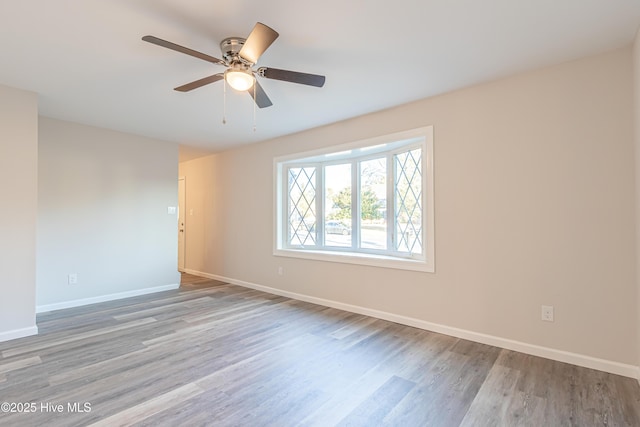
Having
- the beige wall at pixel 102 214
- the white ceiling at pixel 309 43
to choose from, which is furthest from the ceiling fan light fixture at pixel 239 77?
the beige wall at pixel 102 214

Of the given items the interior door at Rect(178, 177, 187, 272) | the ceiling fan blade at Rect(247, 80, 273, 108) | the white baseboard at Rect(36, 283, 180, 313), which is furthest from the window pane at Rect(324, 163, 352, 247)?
the interior door at Rect(178, 177, 187, 272)

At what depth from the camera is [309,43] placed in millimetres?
2203

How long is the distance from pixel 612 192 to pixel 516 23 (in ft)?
4.69

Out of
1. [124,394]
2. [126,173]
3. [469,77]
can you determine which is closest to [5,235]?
[126,173]

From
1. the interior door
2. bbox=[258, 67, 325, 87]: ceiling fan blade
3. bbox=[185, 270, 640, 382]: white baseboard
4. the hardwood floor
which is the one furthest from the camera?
the interior door

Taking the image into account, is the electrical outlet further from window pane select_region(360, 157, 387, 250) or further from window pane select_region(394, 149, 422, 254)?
window pane select_region(360, 157, 387, 250)

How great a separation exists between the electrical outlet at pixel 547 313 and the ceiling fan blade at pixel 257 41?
2.85 metres

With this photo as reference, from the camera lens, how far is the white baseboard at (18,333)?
2.90 metres

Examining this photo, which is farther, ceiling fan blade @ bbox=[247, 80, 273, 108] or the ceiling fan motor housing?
ceiling fan blade @ bbox=[247, 80, 273, 108]

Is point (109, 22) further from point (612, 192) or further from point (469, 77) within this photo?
point (612, 192)

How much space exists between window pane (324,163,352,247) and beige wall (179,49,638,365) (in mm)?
844

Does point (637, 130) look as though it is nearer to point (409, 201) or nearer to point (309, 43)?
point (409, 201)

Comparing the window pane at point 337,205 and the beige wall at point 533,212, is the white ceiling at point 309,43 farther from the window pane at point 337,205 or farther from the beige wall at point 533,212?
the window pane at point 337,205

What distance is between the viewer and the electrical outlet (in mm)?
2521
